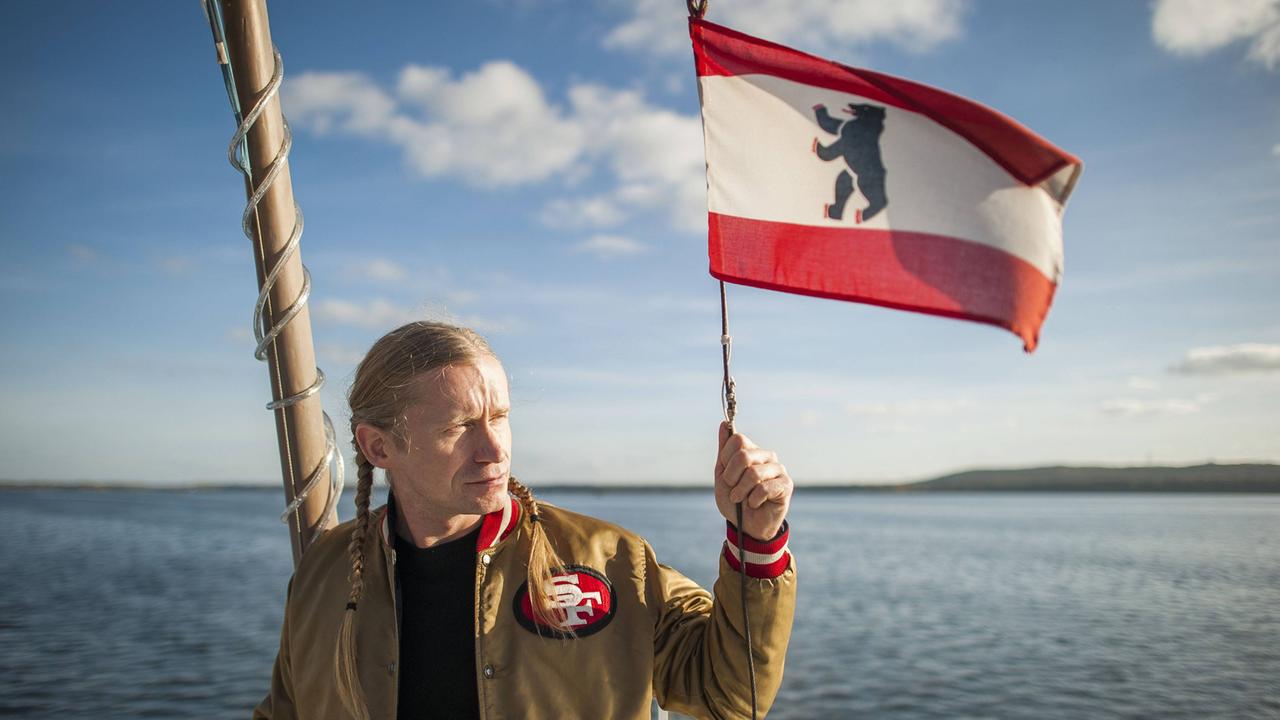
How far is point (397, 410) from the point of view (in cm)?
255

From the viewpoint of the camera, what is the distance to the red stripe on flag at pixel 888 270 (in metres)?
2.24

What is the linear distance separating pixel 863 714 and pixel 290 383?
44.2ft

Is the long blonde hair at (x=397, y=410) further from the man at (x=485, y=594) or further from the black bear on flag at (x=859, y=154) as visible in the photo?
the black bear on flag at (x=859, y=154)

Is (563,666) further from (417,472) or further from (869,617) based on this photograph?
(869,617)

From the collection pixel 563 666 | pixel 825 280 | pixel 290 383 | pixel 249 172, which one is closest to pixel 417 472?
pixel 290 383

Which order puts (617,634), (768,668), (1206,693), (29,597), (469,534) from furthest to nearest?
(29,597) < (1206,693) < (469,534) < (617,634) < (768,668)

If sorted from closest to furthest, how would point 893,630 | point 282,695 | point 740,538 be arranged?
point 740,538, point 282,695, point 893,630

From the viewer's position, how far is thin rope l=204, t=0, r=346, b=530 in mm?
2361

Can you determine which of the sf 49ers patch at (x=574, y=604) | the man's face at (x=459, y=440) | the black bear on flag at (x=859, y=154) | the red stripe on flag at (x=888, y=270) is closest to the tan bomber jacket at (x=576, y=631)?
the sf 49ers patch at (x=574, y=604)

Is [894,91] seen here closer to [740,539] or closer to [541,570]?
[740,539]

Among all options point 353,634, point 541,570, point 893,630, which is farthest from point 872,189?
point 893,630

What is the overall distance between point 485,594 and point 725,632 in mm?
725

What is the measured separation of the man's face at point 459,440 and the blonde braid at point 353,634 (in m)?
0.30

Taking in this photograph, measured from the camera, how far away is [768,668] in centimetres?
223
